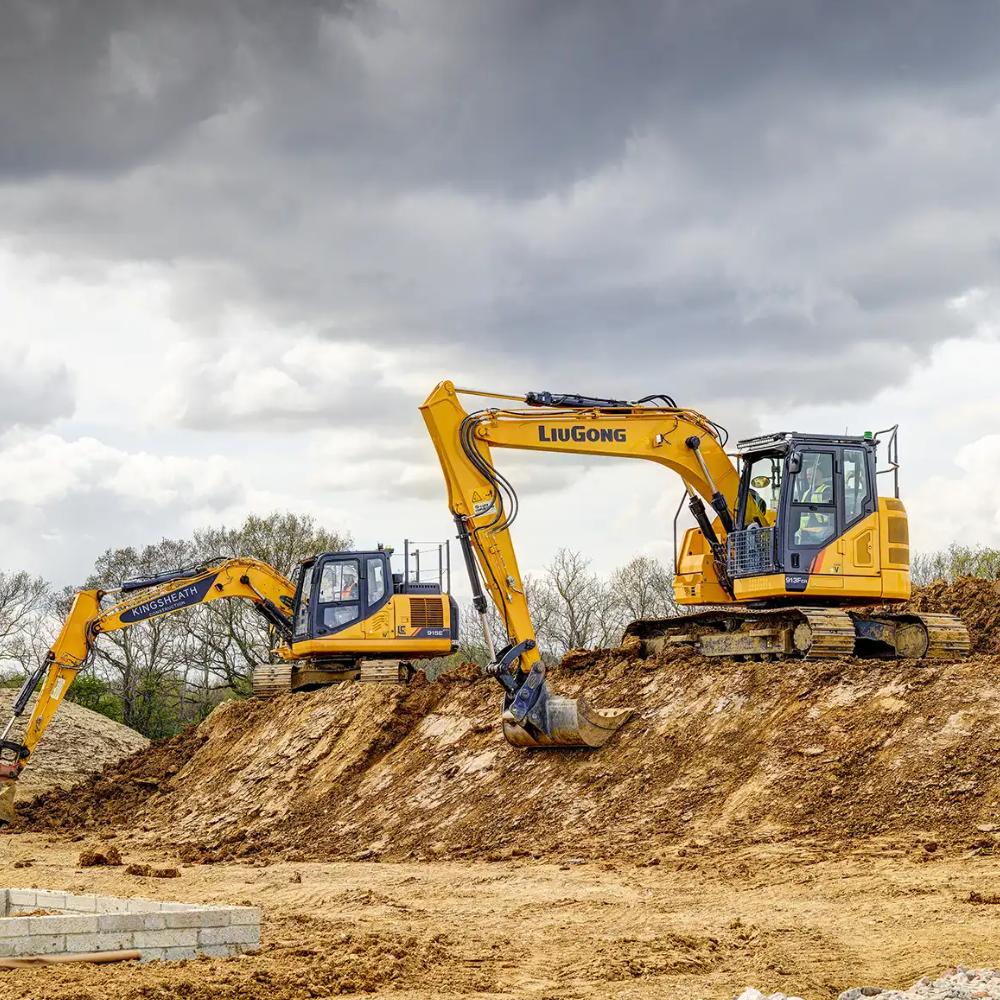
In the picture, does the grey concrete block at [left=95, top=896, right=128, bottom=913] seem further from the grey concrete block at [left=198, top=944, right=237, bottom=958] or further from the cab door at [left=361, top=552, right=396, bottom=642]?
the cab door at [left=361, top=552, right=396, bottom=642]

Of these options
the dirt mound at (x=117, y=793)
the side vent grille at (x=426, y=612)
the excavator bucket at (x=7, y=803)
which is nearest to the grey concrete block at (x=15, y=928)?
the dirt mound at (x=117, y=793)

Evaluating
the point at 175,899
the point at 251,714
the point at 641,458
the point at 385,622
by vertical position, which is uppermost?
the point at 641,458

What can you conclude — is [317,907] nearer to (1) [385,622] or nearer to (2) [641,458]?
(2) [641,458]

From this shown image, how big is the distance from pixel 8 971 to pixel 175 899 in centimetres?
641

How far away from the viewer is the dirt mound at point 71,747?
94.7 ft

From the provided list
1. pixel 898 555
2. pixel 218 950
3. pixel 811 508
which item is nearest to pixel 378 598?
pixel 811 508

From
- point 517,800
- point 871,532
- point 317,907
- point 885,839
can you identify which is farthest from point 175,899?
point 871,532

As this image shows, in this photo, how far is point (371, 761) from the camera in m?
22.1

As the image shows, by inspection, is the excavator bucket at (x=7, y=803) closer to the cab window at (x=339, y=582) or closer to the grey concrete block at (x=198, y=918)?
the cab window at (x=339, y=582)

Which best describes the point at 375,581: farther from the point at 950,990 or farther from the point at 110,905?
the point at 950,990

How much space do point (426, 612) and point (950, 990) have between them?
20520 millimetres

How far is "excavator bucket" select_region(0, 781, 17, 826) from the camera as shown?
2433 centimetres

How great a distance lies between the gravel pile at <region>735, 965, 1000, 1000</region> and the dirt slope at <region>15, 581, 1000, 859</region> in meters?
5.46

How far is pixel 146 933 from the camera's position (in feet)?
30.6
